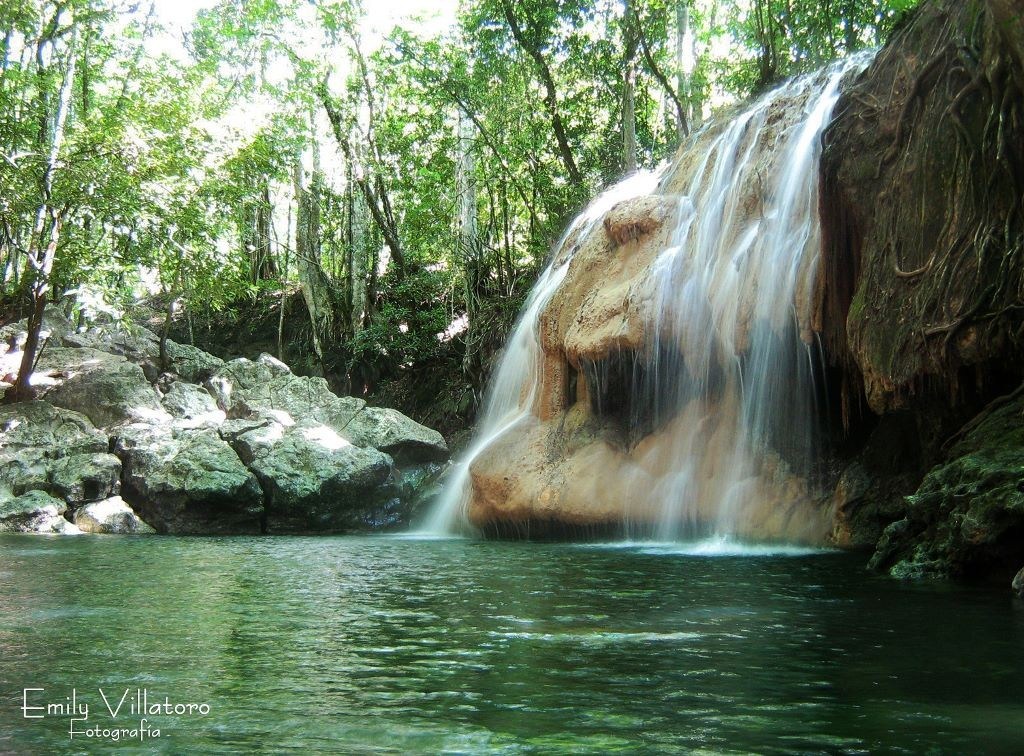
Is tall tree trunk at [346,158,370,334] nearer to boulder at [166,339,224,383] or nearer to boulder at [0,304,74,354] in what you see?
boulder at [166,339,224,383]

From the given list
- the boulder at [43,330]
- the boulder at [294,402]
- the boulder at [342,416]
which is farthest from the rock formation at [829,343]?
the boulder at [43,330]

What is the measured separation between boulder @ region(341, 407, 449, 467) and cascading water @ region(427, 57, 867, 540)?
203 cm

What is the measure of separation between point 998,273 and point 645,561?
3.65 metres

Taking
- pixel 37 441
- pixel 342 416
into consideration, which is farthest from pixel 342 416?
pixel 37 441

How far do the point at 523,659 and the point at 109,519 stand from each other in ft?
33.3

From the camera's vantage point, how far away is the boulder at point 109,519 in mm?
12258

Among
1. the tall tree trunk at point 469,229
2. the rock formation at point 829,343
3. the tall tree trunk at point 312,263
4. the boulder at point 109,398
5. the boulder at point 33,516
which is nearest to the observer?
the rock formation at point 829,343

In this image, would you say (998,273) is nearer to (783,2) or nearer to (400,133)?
(783,2)

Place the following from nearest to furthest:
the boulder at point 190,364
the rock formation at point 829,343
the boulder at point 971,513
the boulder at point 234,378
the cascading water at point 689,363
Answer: the boulder at point 971,513
the rock formation at point 829,343
the cascading water at point 689,363
the boulder at point 234,378
the boulder at point 190,364

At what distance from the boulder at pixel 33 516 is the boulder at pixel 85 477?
0.41 m

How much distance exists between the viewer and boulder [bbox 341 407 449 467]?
15.2 meters

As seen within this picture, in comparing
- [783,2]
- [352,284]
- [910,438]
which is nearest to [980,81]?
[910,438]

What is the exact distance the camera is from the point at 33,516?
11.9 meters

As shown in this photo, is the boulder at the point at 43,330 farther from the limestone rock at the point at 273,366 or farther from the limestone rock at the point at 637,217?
the limestone rock at the point at 637,217
